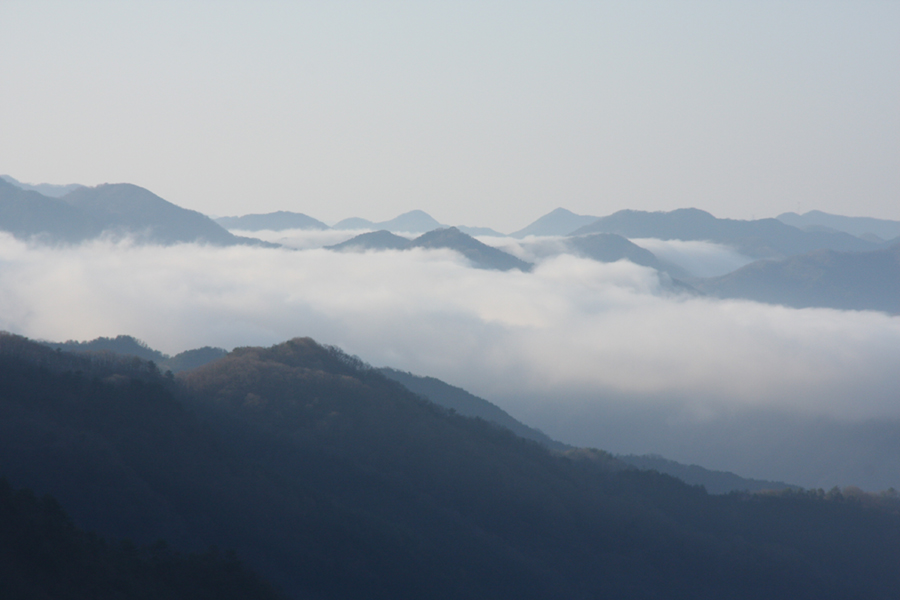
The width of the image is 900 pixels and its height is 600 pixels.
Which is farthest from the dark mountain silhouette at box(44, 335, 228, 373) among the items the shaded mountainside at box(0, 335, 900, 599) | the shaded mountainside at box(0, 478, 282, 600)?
the shaded mountainside at box(0, 478, 282, 600)

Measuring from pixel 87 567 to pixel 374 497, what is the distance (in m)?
49.4

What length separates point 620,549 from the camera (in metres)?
110

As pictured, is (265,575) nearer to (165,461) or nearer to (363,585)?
(363,585)

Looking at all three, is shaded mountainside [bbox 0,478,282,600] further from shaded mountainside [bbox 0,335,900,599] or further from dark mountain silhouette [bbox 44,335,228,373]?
dark mountain silhouette [bbox 44,335,228,373]

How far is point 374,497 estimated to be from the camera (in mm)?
97312

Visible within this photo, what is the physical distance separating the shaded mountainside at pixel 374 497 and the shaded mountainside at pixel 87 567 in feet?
29.4

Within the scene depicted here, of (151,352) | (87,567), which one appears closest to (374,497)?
(87,567)

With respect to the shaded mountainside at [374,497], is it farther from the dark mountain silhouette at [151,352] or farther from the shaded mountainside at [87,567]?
the dark mountain silhouette at [151,352]

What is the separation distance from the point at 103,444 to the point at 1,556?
27.5 meters

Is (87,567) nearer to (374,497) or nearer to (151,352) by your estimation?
(374,497)

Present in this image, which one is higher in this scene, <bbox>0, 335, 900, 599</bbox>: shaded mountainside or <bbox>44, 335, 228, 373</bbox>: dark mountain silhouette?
<bbox>44, 335, 228, 373</bbox>: dark mountain silhouette

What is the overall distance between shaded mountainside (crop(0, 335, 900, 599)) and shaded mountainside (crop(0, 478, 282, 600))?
8971 mm

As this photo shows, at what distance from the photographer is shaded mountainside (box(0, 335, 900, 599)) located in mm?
73562

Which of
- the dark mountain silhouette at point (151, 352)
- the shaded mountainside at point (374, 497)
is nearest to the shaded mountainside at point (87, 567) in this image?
the shaded mountainside at point (374, 497)
